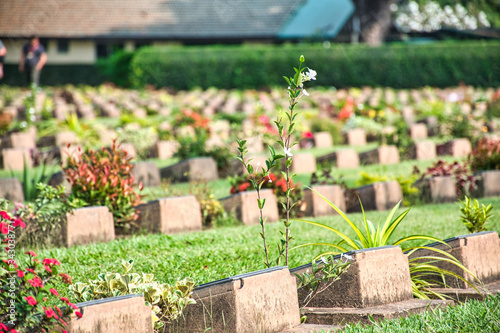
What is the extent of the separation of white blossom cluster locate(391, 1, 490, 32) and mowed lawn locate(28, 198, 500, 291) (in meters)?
19.5

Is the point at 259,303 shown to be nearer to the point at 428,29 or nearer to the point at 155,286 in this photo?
the point at 155,286

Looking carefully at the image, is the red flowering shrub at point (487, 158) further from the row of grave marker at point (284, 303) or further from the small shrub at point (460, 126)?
the row of grave marker at point (284, 303)

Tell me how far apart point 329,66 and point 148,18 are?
1140 centimetres

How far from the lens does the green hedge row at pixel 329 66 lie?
21.8 meters

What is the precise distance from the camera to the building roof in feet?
94.3

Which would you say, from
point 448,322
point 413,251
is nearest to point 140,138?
point 413,251

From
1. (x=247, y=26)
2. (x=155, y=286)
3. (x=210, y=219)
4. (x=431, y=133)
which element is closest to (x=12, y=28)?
(x=247, y=26)

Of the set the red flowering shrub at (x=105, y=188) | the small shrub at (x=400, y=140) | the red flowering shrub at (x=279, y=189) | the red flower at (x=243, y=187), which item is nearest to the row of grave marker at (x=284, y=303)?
the red flowering shrub at (x=105, y=188)

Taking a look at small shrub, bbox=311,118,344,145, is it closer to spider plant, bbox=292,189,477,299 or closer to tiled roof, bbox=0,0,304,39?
spider plant, bbox=292,189,477,299

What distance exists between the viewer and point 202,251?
14.8ft

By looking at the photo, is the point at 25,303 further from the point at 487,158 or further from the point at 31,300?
the point at 487,158

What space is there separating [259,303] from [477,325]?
109 centimetres

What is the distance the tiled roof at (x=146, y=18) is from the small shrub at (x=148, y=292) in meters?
26.0

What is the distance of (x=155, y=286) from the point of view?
129 inches
